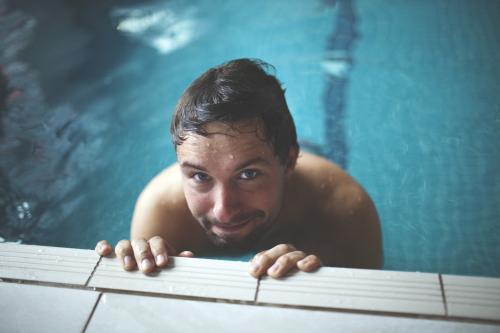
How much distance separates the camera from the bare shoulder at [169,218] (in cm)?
240

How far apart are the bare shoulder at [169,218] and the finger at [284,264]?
91 centimetres

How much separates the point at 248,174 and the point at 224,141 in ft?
0.55

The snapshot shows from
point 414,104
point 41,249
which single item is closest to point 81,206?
point 41,249

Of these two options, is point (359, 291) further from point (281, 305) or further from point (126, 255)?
point (126, 255)

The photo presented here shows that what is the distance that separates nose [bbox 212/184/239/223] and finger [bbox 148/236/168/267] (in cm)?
28

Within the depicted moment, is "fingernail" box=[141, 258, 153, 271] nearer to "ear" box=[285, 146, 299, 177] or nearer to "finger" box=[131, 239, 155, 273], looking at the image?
"finger" box=[131, 239, 155, 273]

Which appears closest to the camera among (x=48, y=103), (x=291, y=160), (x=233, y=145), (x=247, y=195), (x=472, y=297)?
(x=472, y=297)

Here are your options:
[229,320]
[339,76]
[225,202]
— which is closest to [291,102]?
[339,76]

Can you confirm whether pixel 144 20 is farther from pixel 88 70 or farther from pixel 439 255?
pixel 439 255

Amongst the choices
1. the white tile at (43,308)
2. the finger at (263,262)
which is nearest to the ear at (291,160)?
the finger at (263,262)

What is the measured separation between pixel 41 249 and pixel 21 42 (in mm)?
3380

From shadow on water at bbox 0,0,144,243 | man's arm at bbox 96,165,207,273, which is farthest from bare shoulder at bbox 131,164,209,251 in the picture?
shadow on water at bbox 0,0,144,243

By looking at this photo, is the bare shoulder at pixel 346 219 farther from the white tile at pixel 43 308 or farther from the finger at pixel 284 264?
the white tile at pixel 43 308

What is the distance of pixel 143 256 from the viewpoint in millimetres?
1635
